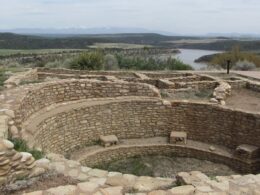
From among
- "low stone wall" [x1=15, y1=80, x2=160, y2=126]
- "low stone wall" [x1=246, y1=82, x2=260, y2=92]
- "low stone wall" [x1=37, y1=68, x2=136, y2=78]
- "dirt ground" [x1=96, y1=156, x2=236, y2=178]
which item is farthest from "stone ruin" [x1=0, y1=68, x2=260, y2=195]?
"low stone wall" [x1=37, y1=68, x2=136, y2=78]

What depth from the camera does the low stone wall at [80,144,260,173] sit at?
31.3ft

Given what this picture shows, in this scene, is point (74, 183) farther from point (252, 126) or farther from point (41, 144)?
point (252, 126)

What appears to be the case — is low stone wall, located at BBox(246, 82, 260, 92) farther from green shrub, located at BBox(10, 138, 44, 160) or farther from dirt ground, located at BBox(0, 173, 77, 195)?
dirt ground, located at BBox(0, 173, 77, 195)

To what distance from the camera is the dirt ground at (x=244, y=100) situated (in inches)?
465

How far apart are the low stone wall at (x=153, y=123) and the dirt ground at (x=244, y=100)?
1.69m

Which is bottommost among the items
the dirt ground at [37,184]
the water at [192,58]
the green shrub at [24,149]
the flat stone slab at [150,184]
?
the water at [192,58]

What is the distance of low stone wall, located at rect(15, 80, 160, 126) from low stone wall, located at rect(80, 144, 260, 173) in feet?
5.83

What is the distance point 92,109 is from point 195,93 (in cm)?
462

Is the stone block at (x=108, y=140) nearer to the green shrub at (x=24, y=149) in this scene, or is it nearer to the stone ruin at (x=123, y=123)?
the stone ruin at (x=123, y=123)

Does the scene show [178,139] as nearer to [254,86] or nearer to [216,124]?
[216,124]

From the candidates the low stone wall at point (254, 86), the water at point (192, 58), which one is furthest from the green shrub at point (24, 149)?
the water at point (192, 58)

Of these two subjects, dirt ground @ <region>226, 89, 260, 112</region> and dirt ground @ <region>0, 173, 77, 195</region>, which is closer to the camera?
dirt ground @ <region>0, 173, 77, 195</region>

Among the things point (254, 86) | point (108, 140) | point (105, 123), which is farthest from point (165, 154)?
point (254, 86)

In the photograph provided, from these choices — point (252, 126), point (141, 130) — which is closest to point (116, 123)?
point (141, 130)
